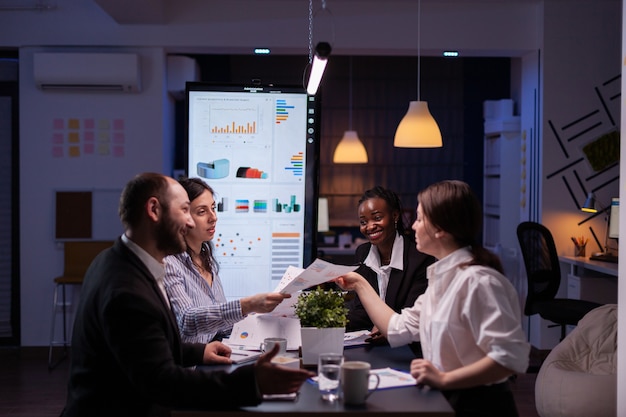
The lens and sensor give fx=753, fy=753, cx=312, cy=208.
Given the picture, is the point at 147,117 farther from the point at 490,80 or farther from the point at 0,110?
the point at 490,80

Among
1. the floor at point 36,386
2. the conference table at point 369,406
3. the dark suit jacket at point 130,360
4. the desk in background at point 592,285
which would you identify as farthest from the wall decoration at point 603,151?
the dark suit jacket at point 130,360

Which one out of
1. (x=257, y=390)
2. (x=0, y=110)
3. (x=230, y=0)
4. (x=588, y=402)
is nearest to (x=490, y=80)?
(x=230, y=0)

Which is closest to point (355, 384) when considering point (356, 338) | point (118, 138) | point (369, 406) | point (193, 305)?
point (369, 406)

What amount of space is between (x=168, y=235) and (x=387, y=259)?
5.15 feet

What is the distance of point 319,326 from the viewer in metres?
2.55

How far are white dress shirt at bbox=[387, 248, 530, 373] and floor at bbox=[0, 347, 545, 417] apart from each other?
297 cm

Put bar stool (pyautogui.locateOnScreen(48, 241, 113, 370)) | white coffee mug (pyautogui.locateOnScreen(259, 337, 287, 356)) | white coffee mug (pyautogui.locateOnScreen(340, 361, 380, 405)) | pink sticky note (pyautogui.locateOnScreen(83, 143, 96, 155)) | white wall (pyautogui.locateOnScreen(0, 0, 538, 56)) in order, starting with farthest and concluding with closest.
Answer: pink sticky note (pyautogui.locateOnScreen(83, 143, 96, 155)) → white wall (pyautogui.locateOnScreen(0, 0, 538, 56)) → bar stool (pyautogui.locateOnScreen(48, 241, 113, 370)) → white coffee mug (pyautogui.locateOnScreen(259, 337, 287, 356)) → white coffee mug (pyautogui.locateOnScreen(340, 361, 380, 405))

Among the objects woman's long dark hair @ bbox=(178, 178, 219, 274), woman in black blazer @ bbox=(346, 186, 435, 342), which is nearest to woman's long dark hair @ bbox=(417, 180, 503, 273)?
woman in black blazer @ bbox=(346, 186, 435, 342)

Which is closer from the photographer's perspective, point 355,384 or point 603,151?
point 355,384

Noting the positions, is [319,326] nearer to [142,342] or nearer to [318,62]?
[142,342]

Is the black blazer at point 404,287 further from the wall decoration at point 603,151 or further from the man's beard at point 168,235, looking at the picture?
the wall decoration at point 603,151

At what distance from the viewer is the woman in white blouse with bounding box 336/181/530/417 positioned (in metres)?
2.18

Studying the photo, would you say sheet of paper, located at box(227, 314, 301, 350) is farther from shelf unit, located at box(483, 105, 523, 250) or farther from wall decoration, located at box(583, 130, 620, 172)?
shelf unit, located at box(483, 105, 523, 250)

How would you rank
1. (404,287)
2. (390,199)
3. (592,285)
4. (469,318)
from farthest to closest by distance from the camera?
(592,285) → (390,199) → (404,287) → (469,318)
